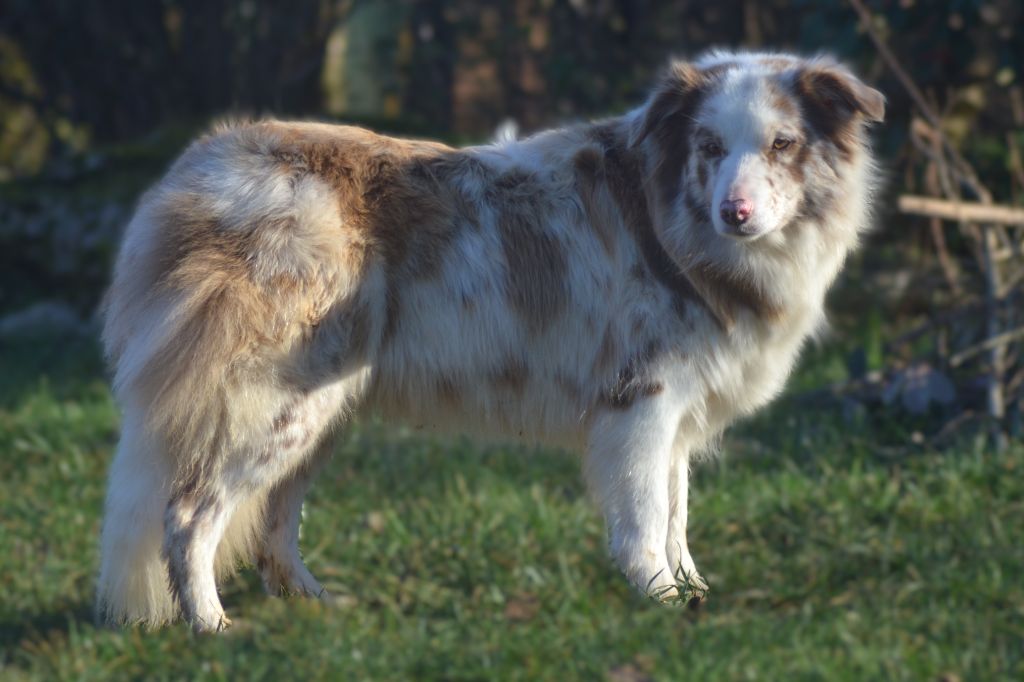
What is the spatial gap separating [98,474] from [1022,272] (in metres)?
4.50

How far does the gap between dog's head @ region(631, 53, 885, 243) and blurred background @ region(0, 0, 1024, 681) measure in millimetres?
1304

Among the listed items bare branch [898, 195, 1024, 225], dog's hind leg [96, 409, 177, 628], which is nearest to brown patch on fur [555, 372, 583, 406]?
dog's hind leg [96, 409, 177, 628]

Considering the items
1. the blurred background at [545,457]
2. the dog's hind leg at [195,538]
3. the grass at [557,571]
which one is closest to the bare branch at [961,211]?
the blurred background at [545,457]

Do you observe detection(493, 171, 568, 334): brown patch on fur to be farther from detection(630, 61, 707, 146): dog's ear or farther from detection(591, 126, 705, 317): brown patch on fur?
detection(630, 61, 707, 146): dog's ear

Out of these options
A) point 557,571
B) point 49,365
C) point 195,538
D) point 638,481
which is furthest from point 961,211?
point 49,365

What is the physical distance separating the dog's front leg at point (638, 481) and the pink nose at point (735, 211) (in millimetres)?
608

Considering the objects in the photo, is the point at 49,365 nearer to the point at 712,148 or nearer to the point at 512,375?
the point at 512,375

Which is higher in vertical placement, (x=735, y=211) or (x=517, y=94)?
(x=735, y=211)

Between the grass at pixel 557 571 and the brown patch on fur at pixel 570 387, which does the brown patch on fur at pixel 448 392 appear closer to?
the brown patch on fur at pixel 570 387

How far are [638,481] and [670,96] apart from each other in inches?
46.2

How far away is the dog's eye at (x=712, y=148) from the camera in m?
3.83

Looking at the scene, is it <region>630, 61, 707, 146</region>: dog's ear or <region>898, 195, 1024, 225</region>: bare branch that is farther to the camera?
A: <region>898, 195, 1024, 225</region>: bare branch

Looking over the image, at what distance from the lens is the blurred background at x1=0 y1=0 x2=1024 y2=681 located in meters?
4.22

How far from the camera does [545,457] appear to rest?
Result: 20.5ft
